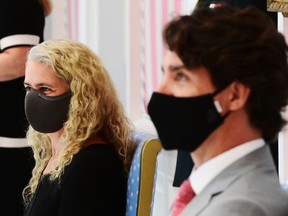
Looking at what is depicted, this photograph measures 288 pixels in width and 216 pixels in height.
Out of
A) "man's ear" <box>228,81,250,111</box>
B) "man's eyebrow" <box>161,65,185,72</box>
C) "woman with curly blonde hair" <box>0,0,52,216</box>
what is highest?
"man's eyebrow" <box>161,65,185,72</box>

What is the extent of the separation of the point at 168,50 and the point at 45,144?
1.03m

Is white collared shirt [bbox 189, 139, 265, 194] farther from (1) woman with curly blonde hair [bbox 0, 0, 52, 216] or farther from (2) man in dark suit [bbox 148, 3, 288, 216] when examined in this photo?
(1) woman with curly blonde hair [bbox 0, 0, 52, 216]

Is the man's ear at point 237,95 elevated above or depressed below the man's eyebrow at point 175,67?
below

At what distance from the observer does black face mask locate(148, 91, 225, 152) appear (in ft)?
4.00

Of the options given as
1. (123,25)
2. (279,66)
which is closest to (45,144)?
(279,66)

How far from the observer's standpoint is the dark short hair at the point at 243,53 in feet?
3.87

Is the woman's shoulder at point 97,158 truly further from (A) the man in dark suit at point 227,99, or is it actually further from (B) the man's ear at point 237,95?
(B) the man's ear at point 237,95

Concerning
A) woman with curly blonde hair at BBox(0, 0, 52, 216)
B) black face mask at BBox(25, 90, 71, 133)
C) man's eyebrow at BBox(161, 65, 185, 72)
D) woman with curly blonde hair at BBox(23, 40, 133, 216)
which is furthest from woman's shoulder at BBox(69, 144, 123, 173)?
woman with curly blonde hair at BBox(0, 0, 52, 216)

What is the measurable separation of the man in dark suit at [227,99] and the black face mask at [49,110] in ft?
2.52

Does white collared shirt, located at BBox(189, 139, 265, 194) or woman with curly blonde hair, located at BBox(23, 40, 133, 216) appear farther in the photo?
woman with curly blonde hair, located at BBox(23, 40, 133, 216)

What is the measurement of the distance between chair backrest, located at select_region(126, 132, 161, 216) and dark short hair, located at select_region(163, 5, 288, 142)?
0.66 m

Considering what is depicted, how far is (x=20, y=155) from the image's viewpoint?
8.55 ft

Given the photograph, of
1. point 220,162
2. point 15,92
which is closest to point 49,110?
point 15,92

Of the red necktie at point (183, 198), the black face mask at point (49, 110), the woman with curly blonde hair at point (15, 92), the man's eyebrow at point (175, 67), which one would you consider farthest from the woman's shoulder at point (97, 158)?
the woman with curly blonde hair at point (15, 92)
